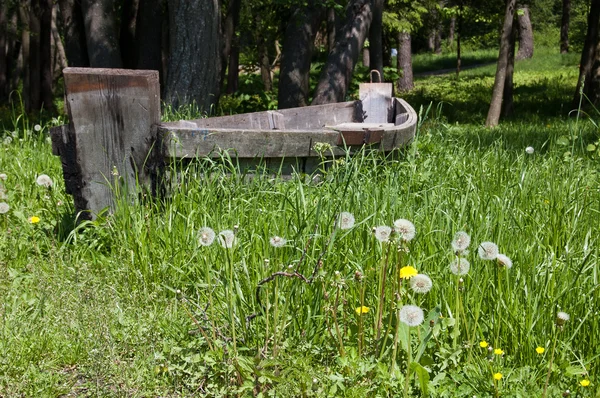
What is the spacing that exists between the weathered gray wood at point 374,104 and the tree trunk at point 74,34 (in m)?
5.76

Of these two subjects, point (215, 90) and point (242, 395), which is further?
point (215, 90)

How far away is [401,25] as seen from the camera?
21.5 meters

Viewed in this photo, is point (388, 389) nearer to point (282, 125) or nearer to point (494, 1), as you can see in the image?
point (282, 125)

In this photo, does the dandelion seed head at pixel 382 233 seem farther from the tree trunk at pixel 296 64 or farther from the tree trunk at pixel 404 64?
the tree trunk at pixel 404 64

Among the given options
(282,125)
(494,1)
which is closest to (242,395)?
(282,125)

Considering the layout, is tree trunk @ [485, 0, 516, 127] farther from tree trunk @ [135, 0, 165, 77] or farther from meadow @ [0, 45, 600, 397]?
meadow @ [0, 45, 600, 397]

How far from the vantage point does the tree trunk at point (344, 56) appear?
39.7 feet

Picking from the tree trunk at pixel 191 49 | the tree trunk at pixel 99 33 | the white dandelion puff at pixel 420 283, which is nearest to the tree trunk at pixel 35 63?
the tree trunk at pixel 99 33

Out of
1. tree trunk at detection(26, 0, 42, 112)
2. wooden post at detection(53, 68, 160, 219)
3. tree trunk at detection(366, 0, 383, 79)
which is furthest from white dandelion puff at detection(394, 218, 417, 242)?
tree trunk at detection(26, 0, 42, 112)

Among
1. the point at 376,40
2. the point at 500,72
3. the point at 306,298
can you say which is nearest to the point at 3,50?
the point at 376,40

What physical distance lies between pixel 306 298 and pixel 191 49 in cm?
734

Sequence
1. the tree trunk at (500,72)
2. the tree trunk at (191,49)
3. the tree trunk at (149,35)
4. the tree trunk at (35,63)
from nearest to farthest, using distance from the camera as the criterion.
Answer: the tree trunk at (191,49) → the tree trunk at (149,35) → the tree trunk at (500,72) → the tree trunk at (35,63)

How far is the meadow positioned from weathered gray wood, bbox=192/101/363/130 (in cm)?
181

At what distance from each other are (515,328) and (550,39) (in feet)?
177
